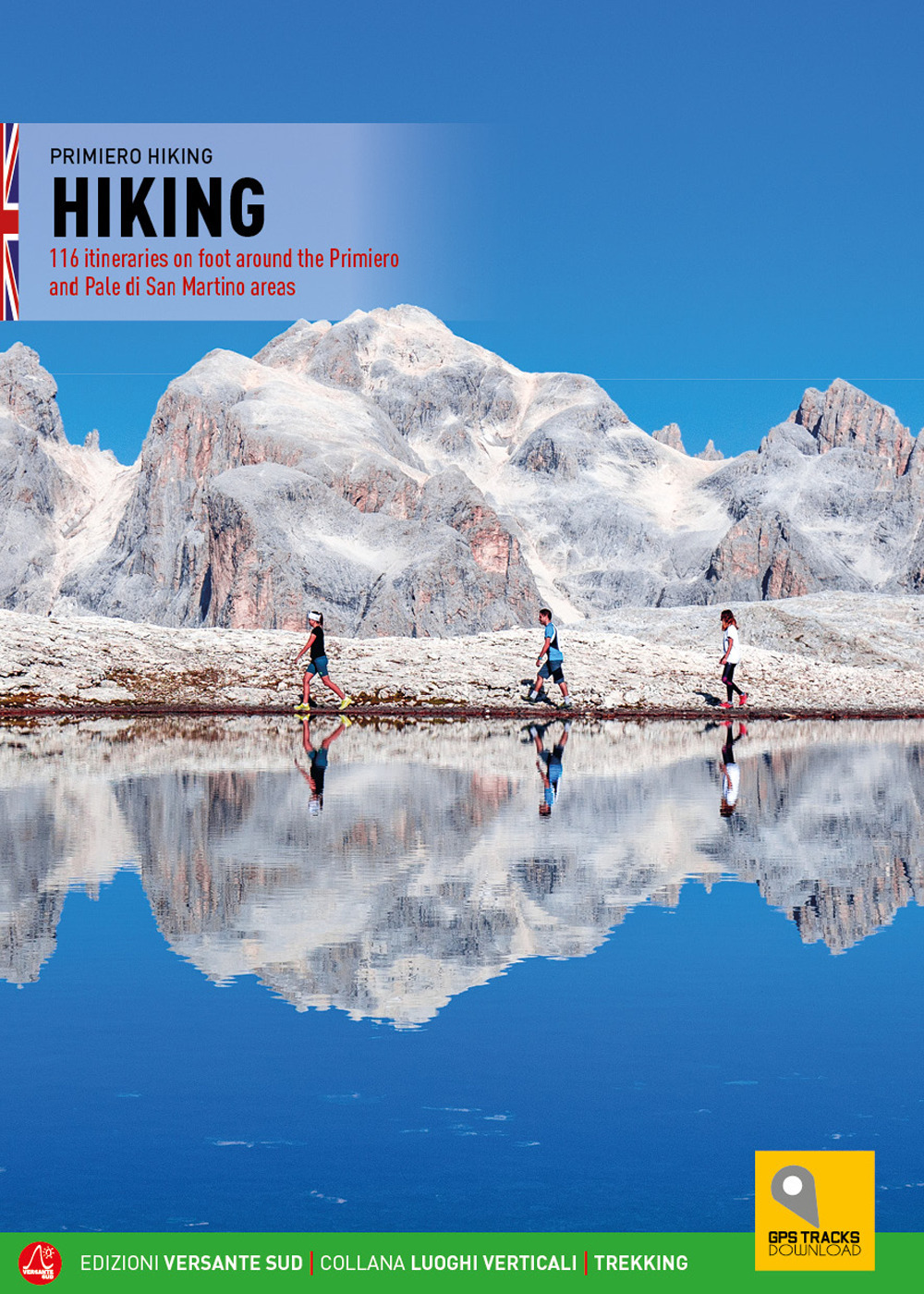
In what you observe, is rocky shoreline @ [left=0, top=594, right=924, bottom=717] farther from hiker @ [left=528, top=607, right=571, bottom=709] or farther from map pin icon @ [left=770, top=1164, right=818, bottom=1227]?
map pin icon @ [left=770, top=1164, right=818, bottom=1227]

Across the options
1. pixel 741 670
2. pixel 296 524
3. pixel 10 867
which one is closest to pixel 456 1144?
pixel 10 867

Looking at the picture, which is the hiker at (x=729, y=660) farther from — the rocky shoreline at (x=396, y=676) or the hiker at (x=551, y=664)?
the hiker at (x=551, y=664)

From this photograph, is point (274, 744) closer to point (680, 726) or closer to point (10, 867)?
point (680, 726)

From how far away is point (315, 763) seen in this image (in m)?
25.8

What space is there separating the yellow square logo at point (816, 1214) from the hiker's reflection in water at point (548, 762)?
12383 millimetres

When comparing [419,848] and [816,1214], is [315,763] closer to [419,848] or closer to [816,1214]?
[419,848]

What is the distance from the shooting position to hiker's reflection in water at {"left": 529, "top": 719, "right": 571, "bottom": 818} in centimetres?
2002

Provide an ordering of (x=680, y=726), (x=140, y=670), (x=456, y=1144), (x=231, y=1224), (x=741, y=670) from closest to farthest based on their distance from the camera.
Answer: (x=231, y=1224) < (x=456, y=1144) < (x=680, y=726) < (x=140, y=670) < (x=741, y=670)

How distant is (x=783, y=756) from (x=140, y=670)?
72.3 ft

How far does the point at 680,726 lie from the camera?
3816 cm

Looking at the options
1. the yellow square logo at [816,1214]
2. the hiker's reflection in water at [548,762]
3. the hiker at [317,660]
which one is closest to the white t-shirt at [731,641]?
the hiker's reflection in water at [548,762]

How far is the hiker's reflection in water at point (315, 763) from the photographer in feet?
64.4

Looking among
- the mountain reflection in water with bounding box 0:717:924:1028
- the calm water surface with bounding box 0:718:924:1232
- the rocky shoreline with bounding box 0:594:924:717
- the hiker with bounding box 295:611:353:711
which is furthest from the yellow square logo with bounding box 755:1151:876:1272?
the rocky shoreline with bounding box 0:594:924:717
